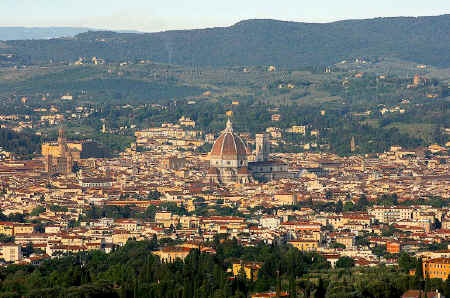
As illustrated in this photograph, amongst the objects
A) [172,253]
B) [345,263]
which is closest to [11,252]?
[172,253]

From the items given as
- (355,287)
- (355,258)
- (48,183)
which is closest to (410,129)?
(48,183)

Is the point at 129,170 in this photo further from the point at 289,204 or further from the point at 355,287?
the point at 355,287

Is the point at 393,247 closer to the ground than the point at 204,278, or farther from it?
closer to the ground

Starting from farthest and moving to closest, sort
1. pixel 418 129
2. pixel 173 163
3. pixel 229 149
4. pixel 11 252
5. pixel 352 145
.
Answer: pixel 418 129 < pixel 352 145 < pixel 173 163 < pixel 229 149 < pixel 11 252

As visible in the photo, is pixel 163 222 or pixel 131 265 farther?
pixel 163 222

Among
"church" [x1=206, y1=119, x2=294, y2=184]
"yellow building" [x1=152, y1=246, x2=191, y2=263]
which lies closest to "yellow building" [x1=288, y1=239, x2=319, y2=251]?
"yellow building" [x1=152, y1=246, x2=191, y2=263]

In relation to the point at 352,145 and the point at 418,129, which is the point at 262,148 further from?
the point at 418,129

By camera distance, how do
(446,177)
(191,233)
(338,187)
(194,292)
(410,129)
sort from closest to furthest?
1. (194,292)
2. (191,233)
3. (338,187)
4. (446,177)
5. (410,129)
